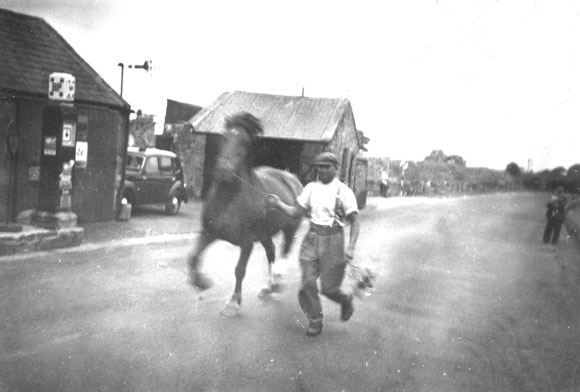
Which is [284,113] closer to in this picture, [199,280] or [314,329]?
[199,280]

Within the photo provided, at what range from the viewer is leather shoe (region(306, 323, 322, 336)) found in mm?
5609

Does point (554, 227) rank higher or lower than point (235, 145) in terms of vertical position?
lower

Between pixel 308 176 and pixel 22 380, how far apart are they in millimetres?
19297

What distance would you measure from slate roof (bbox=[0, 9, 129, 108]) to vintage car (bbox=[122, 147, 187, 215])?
7.76ft

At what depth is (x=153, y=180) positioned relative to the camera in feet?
53.7

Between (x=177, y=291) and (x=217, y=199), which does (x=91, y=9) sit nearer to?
(x=217, y=199)

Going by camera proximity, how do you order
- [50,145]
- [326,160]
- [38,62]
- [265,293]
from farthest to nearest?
1. [38,62]
2. [50,145]
3. [265,293]
4. [326,160]

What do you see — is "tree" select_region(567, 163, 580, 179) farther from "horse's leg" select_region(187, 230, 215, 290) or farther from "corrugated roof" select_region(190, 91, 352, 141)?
"corrugated roof" select_region(190, 91, 352, 141)

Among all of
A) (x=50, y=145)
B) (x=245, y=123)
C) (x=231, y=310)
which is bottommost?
(x=231, y=310)

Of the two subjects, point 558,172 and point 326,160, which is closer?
point 326,160

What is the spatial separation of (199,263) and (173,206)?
36.7 ft

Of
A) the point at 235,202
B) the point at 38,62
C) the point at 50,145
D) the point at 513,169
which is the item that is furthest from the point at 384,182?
the point at 235,202

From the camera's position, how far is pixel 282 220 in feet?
24.5

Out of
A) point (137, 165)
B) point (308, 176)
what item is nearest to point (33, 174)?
point (137, 165)
